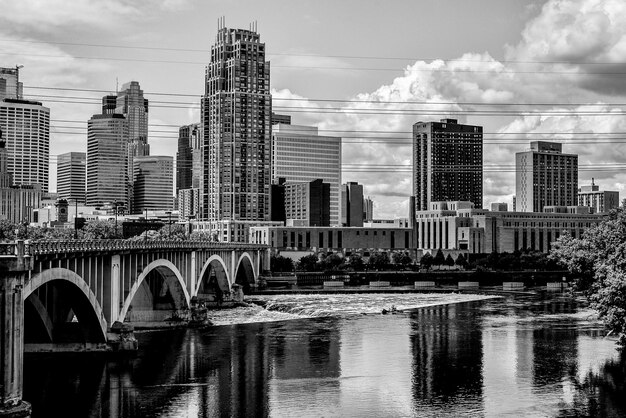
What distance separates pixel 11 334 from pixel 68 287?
23.4m

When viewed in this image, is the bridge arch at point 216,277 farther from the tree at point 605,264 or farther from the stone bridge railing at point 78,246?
the tree at point 605,264

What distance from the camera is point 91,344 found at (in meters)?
85.8

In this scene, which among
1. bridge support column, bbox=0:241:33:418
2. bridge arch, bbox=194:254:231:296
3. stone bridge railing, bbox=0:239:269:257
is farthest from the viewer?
bridge arch, bbox=194:254:231:296

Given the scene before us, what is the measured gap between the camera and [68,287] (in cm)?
7781

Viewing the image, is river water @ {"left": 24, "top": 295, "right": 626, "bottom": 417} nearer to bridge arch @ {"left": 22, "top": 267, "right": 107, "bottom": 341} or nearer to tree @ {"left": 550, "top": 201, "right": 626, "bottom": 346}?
bridge arch @ {"left": 22, "top": 267, "right": 107, "bottom": 341}

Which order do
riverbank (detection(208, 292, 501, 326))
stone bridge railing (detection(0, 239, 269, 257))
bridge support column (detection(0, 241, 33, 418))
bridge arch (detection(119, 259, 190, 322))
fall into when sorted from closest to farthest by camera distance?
bridge support column (detection(0, 241, 33, 418))
stone bridge railing (detection(0, 239, 269, 257))
bridge arch (detection(119, 259, 190, 322))
riverbank (detection(208, 292, 501, 326))

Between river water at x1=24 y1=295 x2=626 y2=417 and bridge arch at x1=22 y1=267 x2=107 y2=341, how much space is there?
3.38m

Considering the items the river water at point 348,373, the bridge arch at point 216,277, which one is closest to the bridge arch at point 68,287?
the river water at point 348,373

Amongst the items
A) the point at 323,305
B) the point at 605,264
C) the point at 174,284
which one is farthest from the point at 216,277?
the point at 605,264

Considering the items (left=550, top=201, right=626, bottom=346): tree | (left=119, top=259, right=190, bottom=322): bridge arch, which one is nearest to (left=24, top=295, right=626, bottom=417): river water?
(left=550, top=201, right=626, bottom=346): tree

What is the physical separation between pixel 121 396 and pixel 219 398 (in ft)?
26.1

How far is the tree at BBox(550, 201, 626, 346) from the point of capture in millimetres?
78750

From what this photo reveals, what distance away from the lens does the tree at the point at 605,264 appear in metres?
78.8

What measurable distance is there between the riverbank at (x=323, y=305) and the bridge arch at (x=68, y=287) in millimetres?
41153
